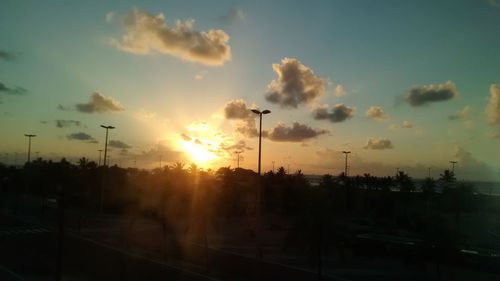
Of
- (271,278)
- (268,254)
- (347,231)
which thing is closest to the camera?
(347,231)

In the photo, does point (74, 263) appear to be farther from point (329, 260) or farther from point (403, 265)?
point (403, 265)

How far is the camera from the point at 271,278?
32.5 meters

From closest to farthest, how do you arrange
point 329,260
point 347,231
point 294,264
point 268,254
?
1. point 347,231
2. point 294,264
3. point 329,260
4. point 268,254

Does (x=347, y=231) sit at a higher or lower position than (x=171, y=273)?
higher

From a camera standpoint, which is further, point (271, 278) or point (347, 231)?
point (271, 278)

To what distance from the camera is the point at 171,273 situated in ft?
108

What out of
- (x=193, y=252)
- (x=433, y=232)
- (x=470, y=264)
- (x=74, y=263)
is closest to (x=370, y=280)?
(x=433, y=232)

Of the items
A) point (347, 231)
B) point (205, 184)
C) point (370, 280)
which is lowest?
point (370, 280)

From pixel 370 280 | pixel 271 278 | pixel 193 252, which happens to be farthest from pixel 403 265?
pixel 193 252

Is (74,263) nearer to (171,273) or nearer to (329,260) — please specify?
(171,273)

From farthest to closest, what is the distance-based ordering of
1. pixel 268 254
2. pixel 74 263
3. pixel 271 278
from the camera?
pixel 268 254 → pixel 74 263 → pixel 271 278

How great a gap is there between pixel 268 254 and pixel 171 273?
13.6 meters

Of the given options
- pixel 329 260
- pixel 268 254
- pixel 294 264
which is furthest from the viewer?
pixel 268 254

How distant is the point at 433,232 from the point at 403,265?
13.1 metres
